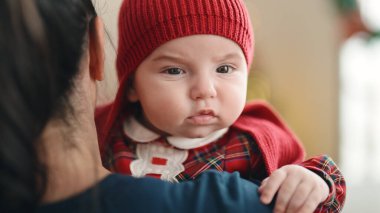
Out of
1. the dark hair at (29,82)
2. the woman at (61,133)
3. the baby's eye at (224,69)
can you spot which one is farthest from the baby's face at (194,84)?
the dark hair at (29,82)

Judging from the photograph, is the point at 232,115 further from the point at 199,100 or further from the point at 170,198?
the point at 170,198

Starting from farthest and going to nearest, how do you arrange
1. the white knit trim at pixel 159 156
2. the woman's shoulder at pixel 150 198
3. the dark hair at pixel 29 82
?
1. the white knit trim at pixel 159 156
2. the woman's shoulder at pixel 150 198
3. the dark hair at pixel 29 82

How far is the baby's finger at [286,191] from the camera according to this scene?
75cm

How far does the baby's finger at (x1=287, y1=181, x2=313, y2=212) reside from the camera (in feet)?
2.48

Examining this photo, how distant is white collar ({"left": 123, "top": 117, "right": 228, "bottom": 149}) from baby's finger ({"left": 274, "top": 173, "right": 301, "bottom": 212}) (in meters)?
0.30

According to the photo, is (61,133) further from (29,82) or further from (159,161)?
(159,161)

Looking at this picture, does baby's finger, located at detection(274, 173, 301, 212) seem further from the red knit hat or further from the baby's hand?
the red knit hat

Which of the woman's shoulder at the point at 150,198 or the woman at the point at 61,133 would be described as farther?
the woman's shoulder at the point at 150,198

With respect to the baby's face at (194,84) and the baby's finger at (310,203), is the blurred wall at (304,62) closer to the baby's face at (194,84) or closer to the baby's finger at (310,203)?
the baby's face at (194,84)

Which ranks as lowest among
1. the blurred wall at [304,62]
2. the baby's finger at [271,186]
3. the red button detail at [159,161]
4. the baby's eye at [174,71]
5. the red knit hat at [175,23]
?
the blurred wall at [304,62]

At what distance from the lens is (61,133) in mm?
693

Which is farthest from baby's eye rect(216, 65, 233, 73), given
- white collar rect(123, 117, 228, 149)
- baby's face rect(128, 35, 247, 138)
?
white collar rect(123, 117, 228, 149)

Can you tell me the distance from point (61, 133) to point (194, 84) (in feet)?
1.07

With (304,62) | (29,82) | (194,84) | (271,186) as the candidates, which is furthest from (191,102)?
(304,62)
